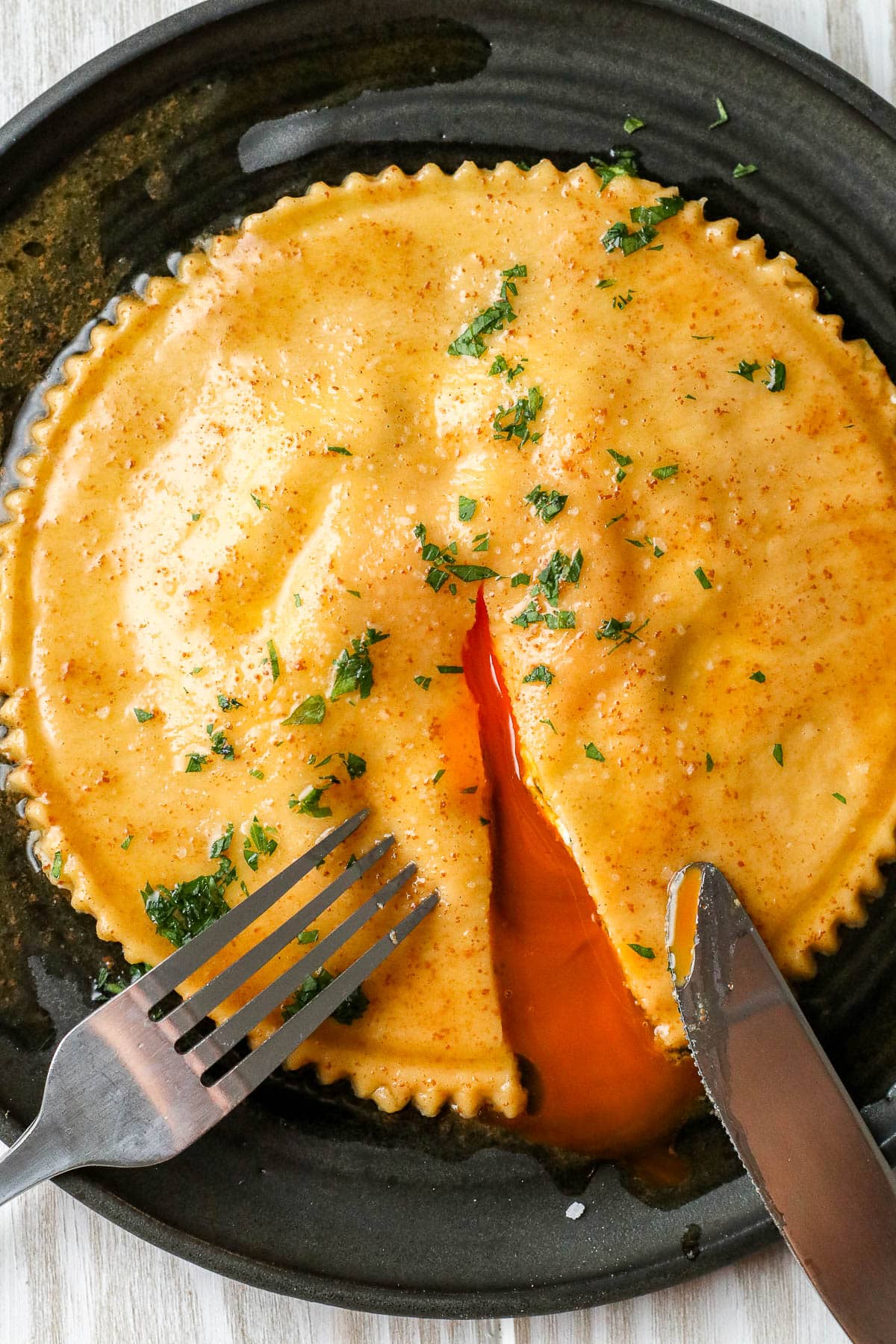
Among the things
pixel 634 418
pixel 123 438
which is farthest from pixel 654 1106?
pixel 123 438

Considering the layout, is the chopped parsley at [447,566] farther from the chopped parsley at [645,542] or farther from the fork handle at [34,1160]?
the fork handle at [34,1160]

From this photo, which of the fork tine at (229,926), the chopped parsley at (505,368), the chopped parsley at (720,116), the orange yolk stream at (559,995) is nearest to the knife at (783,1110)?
the orange yolk stream at (559,995)

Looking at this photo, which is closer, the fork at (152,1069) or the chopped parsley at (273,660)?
the fork at (152,1069)

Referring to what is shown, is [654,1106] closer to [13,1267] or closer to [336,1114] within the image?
[336,1114]

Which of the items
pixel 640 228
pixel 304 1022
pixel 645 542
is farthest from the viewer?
pixel 640 228

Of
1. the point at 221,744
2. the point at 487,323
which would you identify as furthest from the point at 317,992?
the point at 487,323

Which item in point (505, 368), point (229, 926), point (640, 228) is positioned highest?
point (640, 228)

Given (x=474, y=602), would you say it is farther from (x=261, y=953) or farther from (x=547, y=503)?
(x=261, y=953)
